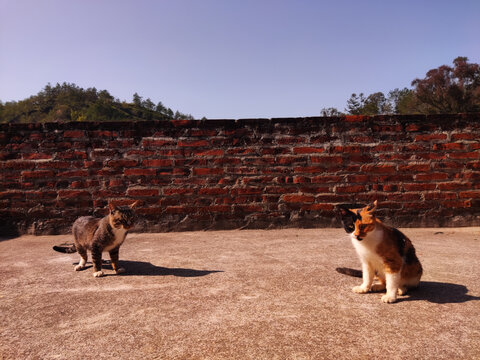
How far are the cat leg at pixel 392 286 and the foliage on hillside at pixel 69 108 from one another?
22.8 m

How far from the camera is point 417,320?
1.61m

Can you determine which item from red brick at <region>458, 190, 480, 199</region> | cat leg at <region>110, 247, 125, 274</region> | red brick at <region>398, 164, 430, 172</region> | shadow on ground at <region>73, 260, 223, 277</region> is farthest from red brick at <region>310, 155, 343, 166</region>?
cat leg at <region>110, 247, 125, 274</region>

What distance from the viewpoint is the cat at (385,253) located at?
1.81m

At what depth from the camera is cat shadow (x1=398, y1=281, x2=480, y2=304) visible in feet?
6.10

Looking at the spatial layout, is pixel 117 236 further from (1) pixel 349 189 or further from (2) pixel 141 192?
(1) pixel 349 189

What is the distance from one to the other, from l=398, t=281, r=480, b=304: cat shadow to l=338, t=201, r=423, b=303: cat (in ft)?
0.24

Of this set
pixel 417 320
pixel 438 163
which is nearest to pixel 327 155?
pixel 438 163

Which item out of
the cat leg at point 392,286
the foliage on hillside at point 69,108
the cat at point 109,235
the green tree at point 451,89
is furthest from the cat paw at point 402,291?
the green tree at point 451,89

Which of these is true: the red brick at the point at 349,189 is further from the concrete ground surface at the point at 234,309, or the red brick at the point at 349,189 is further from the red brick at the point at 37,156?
the red brick at the point at 37,156

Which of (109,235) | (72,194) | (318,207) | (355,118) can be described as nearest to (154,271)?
(109,235)

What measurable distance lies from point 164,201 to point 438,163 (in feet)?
10.9

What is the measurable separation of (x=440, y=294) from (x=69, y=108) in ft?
86.2

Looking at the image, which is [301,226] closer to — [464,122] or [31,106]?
[464,122]

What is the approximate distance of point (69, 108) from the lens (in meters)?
23.8
